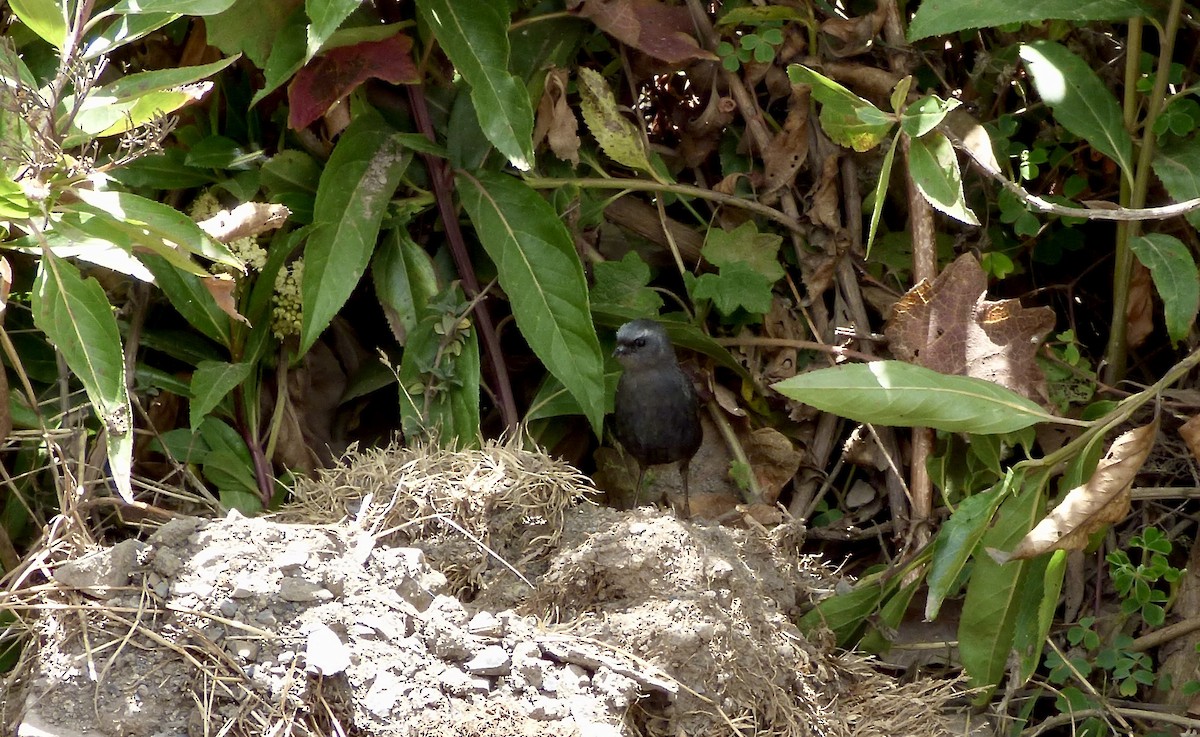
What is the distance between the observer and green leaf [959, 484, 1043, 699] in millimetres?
3045

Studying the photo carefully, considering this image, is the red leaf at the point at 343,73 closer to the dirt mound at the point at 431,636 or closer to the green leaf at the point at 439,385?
the green leaf at the point at 439,385

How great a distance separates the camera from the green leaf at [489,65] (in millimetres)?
3193

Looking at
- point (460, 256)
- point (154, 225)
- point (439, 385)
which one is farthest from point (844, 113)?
point (154, 225)

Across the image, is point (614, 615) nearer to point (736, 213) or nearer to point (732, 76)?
point (736, 213)

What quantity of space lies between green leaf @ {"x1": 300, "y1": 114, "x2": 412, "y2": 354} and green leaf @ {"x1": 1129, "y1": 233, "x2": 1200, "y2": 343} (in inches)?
81.6

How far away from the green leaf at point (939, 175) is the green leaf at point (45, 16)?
1938 millimetres

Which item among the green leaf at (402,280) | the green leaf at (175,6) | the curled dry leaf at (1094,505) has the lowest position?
the curled dry leaf at (1094,505)

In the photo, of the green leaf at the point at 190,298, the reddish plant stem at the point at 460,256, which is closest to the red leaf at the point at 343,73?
the reddish plant stem at the point at 460,256

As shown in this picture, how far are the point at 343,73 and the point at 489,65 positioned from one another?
409mm

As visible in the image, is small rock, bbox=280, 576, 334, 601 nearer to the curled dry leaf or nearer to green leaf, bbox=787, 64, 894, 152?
the curled dry leaf

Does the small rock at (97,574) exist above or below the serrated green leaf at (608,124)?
below

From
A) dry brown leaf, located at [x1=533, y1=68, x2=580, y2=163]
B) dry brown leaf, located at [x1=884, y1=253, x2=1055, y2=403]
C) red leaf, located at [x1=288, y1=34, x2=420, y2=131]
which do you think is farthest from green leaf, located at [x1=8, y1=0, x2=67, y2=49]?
dry brown leaf, located at [x1=884, y1=253, x2=1055, y2=403]

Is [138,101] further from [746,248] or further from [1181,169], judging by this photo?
[1181,169]

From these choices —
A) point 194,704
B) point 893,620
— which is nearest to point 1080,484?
point 893,620
